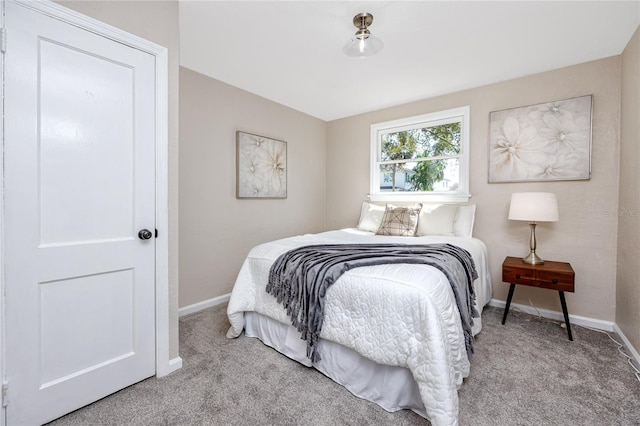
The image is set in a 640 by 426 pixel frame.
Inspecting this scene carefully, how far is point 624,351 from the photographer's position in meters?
2.08

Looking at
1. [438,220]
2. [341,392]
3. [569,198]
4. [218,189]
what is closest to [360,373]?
[341,392]

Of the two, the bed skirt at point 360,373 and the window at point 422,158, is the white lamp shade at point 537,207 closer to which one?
the window at point 422,158

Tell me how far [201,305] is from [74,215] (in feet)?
5.54

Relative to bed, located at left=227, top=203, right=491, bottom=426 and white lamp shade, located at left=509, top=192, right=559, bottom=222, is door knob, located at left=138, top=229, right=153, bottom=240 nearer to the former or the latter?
bed, located at left=227, top=203, right=491, bottom=426

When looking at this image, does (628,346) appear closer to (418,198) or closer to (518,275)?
(518,275)

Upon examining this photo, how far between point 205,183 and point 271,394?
6.70 feet

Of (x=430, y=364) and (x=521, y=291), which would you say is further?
(x=521, y=291)

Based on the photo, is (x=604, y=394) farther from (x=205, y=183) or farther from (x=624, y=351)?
(x=205, y=183)

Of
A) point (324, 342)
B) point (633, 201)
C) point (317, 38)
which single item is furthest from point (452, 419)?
point (317, 38)

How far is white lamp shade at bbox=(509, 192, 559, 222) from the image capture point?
2.37 metres

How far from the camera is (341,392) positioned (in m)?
1.62

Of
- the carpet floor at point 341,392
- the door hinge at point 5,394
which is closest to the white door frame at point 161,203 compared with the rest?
the carpet floor at point 341,392

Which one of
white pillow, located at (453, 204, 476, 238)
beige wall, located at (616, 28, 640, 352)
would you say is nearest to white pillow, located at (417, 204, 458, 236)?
white pillow, located at (453, 204, 476, 238)

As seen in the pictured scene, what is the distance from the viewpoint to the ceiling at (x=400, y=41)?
1866 mm
